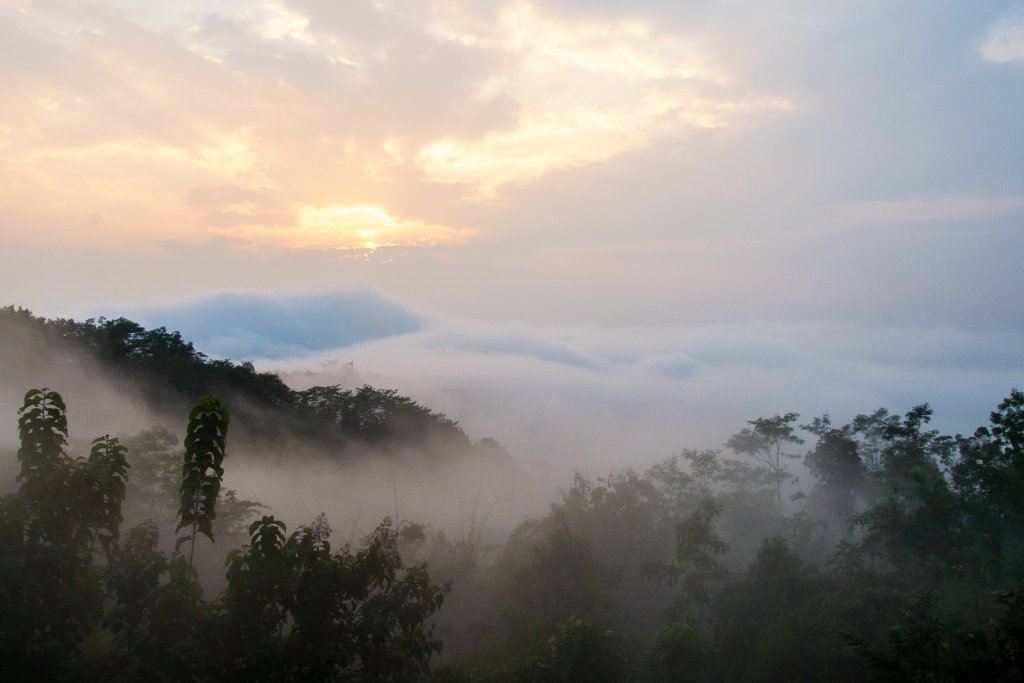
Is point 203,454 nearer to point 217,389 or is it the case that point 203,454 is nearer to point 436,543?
point 436,543

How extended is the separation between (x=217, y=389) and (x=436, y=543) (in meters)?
15.2

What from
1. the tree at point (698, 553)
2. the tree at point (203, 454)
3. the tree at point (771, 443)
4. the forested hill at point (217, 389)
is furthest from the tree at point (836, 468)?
the tree at point (203, 454)

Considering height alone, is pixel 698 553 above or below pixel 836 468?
below

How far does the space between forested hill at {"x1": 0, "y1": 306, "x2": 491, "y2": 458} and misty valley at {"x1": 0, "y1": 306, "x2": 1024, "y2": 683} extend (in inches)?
6.2

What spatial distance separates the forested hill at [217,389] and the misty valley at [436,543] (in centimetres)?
16

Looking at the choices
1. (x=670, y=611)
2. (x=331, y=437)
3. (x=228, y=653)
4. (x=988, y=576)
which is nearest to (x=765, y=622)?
(x=670, y=611)

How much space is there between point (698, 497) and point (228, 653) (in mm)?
21875

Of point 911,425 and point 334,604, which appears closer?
point 334,604

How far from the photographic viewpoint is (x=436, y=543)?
2358 cm

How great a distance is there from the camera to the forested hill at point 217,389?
98.5 ft

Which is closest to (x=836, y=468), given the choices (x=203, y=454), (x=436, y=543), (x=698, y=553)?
(x=698, y=553)

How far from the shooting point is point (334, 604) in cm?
782

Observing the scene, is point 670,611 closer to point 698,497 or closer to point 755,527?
point 698,497

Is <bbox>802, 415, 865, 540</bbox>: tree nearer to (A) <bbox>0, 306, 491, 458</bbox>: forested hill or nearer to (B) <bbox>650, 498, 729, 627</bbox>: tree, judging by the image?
(B) <bbox>650, 498, 729, 627</bbox>: tree
